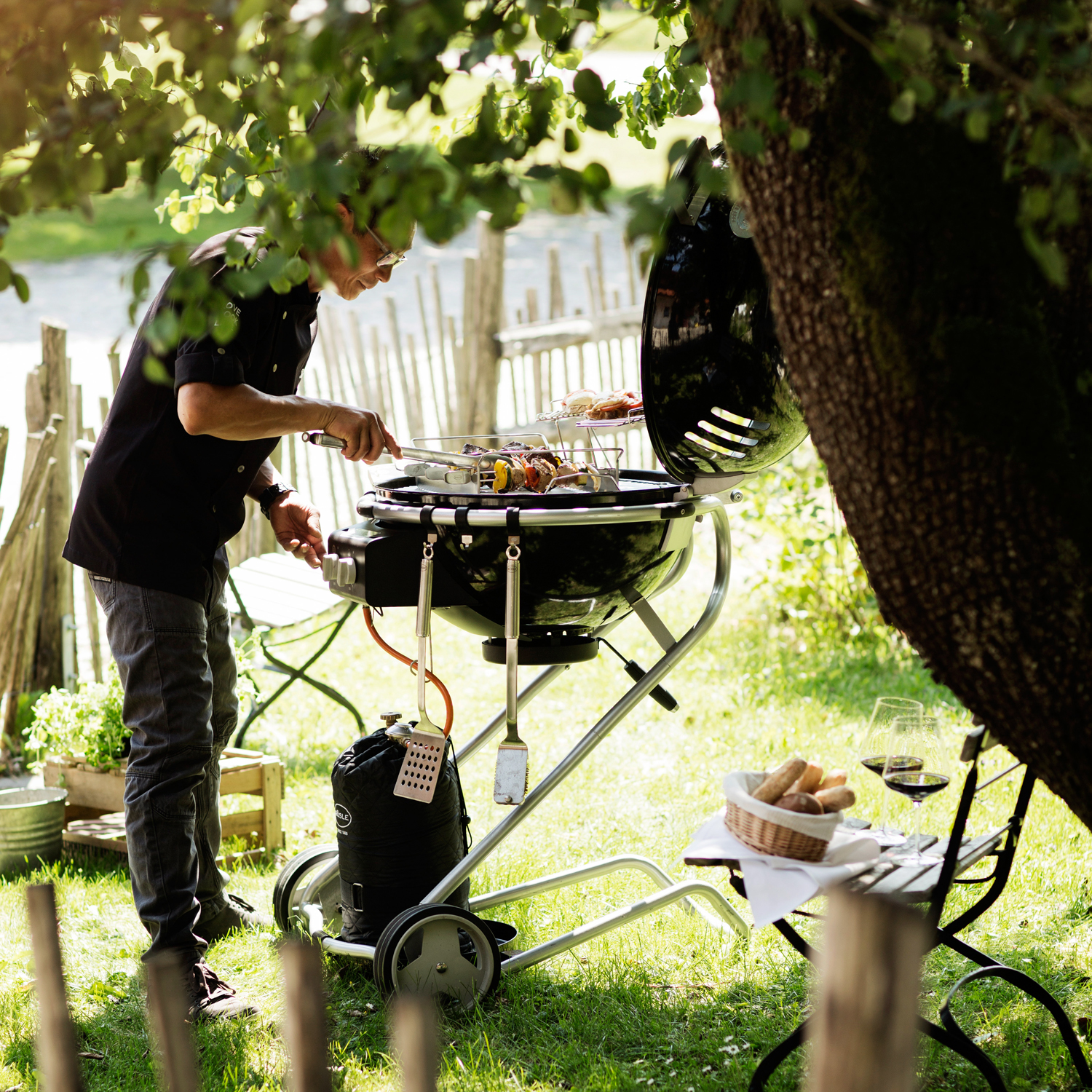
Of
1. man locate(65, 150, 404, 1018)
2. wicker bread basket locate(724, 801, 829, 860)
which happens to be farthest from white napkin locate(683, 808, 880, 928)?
man locate(65, 150, 404, 1018)

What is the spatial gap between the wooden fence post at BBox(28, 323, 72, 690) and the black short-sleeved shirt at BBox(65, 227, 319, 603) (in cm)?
172

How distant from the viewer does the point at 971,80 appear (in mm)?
1855

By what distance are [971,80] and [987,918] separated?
225 cm

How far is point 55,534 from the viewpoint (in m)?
4.52

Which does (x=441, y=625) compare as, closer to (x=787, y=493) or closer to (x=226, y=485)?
(x=787, y=493)

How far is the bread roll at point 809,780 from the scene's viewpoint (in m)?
2.19

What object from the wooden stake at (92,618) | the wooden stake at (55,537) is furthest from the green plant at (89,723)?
the wooden stake at (92,618)

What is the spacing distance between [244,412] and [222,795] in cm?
162

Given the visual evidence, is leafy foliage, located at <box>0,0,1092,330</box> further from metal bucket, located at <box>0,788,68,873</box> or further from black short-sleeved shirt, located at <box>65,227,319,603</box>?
metal bucket, located at <box>0,788,68,873</box>

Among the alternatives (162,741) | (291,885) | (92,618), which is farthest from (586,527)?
(92,618)

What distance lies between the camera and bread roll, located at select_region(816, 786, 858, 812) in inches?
83.9

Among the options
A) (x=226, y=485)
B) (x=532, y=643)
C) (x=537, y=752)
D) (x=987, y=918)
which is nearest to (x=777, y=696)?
(x=537, y=752)

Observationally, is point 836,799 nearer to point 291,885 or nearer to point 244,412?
point 244,412

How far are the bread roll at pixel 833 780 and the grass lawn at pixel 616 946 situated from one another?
0.71 m
